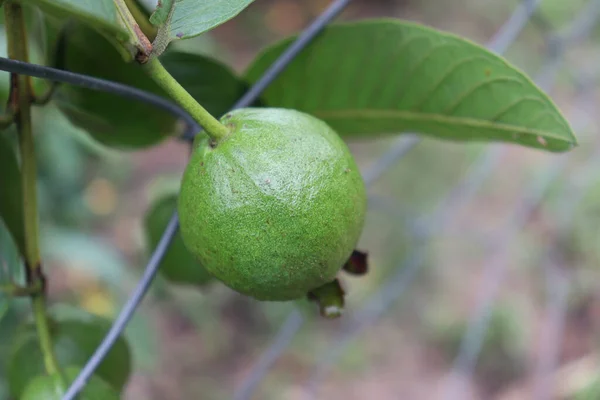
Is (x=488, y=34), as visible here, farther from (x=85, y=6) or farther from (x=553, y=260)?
(x=85, y=6)

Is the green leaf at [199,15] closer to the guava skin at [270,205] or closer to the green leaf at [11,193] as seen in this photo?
the guava skin at [270,205]

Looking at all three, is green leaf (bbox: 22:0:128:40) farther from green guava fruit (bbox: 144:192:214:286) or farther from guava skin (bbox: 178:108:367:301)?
green guava fruit (bbox: 144:192:214:286)

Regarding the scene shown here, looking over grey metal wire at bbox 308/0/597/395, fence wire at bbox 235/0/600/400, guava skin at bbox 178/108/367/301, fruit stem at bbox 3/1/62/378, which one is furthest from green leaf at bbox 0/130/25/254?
fence wire at bbox 235/0/600/400

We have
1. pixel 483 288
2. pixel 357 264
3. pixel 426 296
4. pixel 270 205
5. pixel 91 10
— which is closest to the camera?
pixel 91 10

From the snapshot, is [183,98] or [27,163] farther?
[27,163]

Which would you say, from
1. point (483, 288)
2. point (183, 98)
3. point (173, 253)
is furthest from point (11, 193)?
point (483, 288)

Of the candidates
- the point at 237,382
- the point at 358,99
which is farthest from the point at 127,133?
the point at 237,382

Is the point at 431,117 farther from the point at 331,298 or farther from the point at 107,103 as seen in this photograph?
the point at 107,103

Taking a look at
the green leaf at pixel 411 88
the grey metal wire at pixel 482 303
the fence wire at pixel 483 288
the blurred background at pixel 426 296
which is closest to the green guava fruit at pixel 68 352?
the green leaf at pixel 411 88
